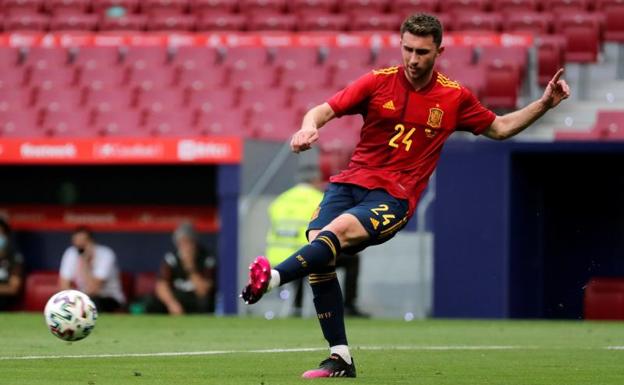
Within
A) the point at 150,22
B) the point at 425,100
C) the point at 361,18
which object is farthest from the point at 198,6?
the point at 425,100

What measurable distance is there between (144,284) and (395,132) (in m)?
11.7

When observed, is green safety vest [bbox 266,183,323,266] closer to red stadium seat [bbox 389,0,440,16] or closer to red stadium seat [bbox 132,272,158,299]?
red stadium seat [bbox 132,272,158,299]

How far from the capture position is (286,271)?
22.9 ft

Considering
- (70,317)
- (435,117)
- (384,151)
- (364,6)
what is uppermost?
(364,6)

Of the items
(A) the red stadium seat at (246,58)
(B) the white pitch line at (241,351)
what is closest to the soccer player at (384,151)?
(B) the white pitch line at (241,351)

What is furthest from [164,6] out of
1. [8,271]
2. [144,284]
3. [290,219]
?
[290,219]

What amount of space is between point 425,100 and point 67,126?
11.7 metres

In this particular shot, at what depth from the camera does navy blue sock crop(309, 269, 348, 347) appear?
759 centimetres

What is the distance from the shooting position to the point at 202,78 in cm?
1975

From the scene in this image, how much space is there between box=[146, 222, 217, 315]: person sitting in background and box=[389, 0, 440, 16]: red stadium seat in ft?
22.7

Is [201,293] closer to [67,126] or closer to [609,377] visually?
[67,126]

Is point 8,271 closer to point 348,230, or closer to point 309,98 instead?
point 309,98

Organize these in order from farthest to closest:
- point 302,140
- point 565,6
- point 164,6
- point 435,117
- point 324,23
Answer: point 164,6
point 324,23
point 565,6
point 435,117
point 302,140

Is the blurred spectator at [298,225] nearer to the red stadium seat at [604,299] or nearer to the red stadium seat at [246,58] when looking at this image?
the red stadium seat at [604,299]
